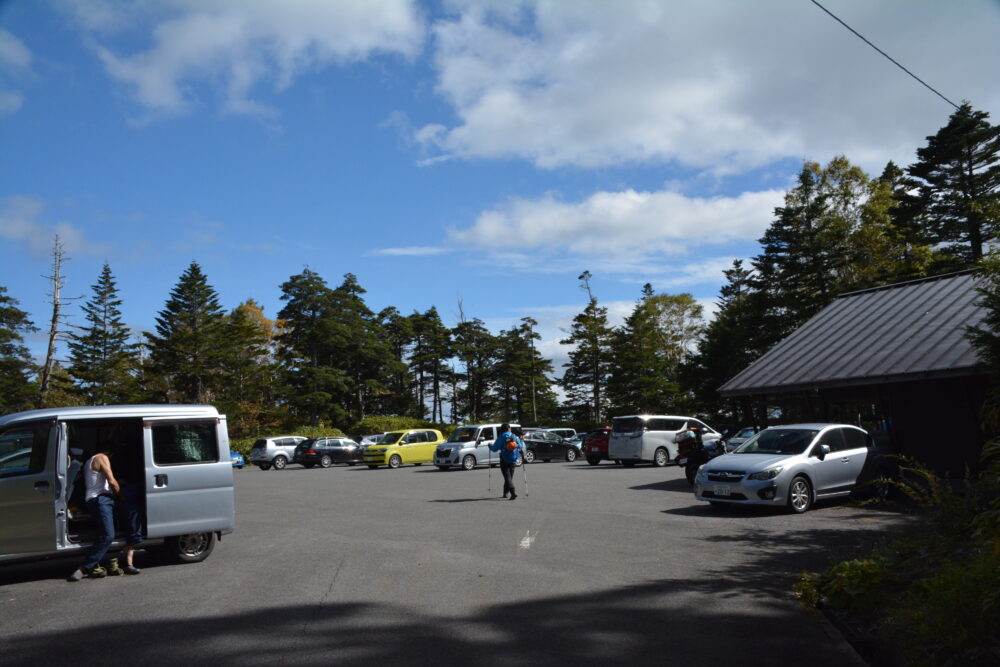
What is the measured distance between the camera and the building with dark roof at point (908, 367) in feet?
52.6

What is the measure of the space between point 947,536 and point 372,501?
12317 millimetres

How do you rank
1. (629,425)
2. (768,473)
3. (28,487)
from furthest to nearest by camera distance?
1. (629,425)
2. (768,473)
3. (28,487)

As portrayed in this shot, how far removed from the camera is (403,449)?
32812mm

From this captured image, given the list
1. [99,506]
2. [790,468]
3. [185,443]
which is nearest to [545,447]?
[790,468]

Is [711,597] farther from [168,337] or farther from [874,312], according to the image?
[168,337]

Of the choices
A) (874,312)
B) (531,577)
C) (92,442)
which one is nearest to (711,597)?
(531,577)

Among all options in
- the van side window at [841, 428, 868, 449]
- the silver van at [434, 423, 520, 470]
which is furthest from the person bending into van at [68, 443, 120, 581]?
the silver van at [434, 423, 520, 470]

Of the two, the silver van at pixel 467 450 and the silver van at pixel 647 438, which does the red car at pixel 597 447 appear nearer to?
the silver van at pixel 647 438

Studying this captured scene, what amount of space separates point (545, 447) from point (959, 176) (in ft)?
88.6

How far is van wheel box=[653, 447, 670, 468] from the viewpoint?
84.9ft

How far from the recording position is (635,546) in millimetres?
9727

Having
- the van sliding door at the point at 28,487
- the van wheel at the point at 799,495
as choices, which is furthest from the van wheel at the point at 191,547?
the van wheel at the point at 799,495

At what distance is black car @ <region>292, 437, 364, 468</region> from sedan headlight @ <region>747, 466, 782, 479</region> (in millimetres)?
28395

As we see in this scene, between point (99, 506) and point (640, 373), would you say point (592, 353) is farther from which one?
point (99, 506)
